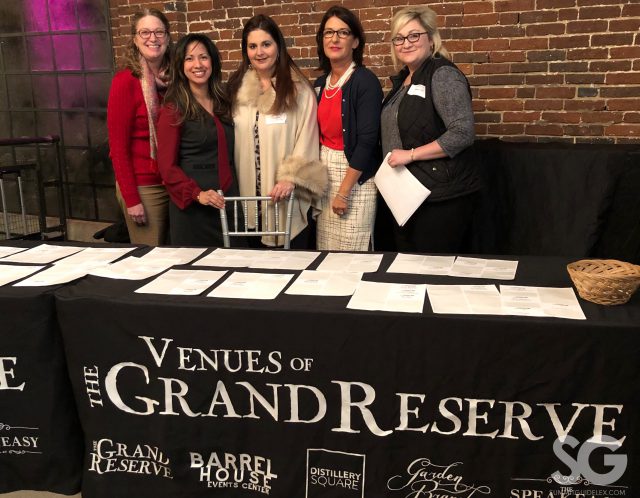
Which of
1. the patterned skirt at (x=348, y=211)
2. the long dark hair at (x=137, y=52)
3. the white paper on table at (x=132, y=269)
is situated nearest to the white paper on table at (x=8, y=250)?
the white paper on table at (x=132, y=269)

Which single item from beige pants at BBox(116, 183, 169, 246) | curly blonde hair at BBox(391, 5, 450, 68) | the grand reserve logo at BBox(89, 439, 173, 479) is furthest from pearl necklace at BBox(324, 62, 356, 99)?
the grand reserve logo at BBox(89, 439, 173, 479)

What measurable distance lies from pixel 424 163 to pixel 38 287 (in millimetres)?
1484

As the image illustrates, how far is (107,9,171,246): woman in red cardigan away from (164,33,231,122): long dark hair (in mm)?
150

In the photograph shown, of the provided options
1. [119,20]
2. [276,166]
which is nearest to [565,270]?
[276,166]

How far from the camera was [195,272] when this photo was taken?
1.83 meters

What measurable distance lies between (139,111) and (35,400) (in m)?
1.44

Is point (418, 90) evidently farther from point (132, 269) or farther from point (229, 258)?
point (132, 269)

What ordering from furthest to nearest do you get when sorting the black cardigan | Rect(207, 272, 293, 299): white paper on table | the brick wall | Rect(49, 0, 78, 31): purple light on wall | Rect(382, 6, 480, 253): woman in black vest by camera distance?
Rect(49, 0, 78, 31): purple light on wall → the brick wall → the black cardigan → Rect(382, 6, 480, 253): woman in black vest → Rect(207, 272, 293, 299): white paper on table

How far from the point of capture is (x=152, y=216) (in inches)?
111

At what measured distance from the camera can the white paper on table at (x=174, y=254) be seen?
198 cm

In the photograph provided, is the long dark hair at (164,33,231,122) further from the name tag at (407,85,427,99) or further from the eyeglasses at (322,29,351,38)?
the name tag at (407,85,427,99)

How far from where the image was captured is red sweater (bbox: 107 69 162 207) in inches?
104

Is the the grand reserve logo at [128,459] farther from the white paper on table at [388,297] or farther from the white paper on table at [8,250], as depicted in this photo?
the white paper on table at [8,250]

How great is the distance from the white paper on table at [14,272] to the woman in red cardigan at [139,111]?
0.87m
